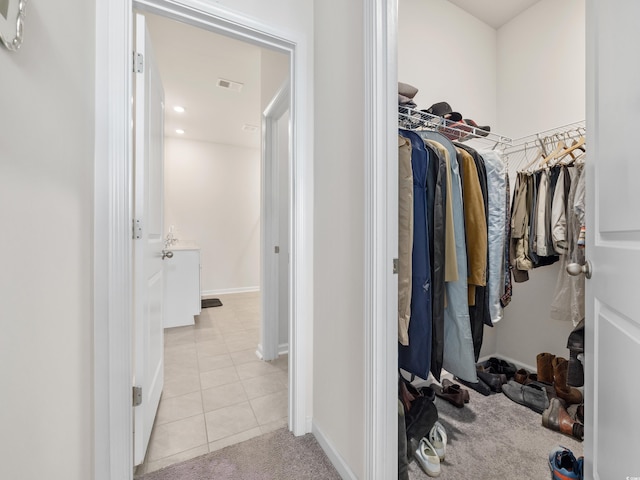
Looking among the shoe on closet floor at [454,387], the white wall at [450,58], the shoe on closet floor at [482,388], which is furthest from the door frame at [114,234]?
the shoe on closet floor at [482,388]

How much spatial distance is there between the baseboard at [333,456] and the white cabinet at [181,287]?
2301mm

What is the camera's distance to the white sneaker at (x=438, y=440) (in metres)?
1.31

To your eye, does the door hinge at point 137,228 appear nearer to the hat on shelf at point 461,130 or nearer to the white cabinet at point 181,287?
the hat on shelf at point 461,130

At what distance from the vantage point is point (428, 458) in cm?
124

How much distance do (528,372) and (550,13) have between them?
2665mm

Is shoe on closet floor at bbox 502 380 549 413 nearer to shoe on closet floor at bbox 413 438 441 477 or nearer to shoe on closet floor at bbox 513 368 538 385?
shoe on closet floor at bbox 513 368 538 385

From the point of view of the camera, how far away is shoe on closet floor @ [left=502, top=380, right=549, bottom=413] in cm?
169

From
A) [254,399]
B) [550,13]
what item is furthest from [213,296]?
[550,13]

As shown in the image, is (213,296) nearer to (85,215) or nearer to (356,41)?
(85,215)

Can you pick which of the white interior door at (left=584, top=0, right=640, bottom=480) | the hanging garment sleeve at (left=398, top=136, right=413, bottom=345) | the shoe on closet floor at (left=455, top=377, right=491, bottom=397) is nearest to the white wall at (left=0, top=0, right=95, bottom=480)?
the hanging garment sleeve at (left=398, top=136, right=413, bottom=345)

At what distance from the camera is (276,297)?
2371 mm

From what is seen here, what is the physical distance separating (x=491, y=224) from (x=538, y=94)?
131 centimetres

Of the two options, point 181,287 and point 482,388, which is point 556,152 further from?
point 181,287

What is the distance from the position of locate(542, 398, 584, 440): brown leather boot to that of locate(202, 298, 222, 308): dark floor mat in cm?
392
